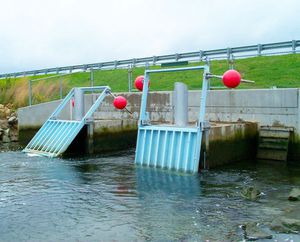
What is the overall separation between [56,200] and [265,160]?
310 inches

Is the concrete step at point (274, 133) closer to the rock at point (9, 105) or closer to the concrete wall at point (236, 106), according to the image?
the concrete wall at point (236, 106)

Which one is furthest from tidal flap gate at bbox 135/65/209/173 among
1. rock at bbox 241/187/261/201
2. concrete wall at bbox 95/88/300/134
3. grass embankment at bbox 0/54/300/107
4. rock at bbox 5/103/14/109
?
rock at bbox 5/103/14/109

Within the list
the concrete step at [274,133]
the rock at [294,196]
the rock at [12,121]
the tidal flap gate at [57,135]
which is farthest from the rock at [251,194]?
the rock at [12,121]

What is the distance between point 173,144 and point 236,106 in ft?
13.0

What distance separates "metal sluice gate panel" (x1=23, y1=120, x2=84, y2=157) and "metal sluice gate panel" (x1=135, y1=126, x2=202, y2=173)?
12.2ft

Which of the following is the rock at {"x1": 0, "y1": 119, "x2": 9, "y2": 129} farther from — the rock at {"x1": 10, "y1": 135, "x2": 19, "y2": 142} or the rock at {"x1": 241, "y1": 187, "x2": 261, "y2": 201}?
the rock at {"x1": 241, "y1": 187, "x2": 261, "y2": 201}

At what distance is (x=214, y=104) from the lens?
670 inches

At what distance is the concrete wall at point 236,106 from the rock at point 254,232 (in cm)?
796

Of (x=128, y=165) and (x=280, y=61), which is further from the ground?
(x=280, y=61)

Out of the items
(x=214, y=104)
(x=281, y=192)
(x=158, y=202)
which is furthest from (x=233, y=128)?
(x=158, y=202)

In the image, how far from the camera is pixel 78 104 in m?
18.2

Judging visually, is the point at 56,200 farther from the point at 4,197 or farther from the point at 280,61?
the point at 280,61

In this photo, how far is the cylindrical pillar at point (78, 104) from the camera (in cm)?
1814

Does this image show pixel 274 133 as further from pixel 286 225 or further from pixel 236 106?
pixel 286 225
